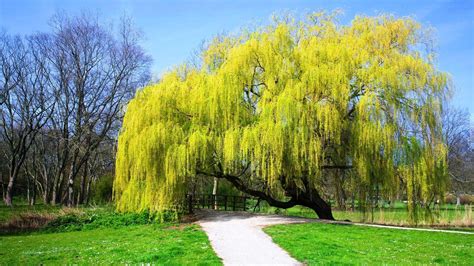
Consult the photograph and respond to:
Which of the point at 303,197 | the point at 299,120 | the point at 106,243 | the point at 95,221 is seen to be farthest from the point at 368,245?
the point at 95,221

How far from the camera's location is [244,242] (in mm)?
11953

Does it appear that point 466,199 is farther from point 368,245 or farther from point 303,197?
point 368,245

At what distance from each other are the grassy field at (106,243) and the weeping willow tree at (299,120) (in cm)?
168

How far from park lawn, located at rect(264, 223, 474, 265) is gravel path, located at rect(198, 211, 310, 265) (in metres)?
0.38

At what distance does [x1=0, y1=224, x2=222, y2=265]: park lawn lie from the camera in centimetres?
944

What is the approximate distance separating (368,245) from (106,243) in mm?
7816

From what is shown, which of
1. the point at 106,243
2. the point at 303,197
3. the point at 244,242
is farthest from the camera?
the point at 303,197

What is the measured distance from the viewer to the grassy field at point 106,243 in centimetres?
970

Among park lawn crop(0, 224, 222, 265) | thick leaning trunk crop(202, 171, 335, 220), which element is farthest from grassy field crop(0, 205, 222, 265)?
thick leaning trunk crop(202, 171, 335, 220)

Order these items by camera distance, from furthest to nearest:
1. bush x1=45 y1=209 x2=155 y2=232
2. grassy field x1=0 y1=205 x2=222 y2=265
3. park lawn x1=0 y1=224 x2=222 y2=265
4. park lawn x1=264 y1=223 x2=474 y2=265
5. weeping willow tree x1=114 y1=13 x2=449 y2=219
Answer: bush x1=45 y1=209 x2=155 y2=232 → weeping willow tree x1=114 y1=13 x2=449 y2=219 → grassy field x1=0 y1=205 x2=222 y2=265 → park lawn x1=0 y1=224 x2=222 y2=265 → park lawn x1=264 y1=223 x2=474 y2=265

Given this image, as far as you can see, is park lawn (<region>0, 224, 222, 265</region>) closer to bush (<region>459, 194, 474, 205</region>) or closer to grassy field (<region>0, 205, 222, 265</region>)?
grassy field (<region>0, 205, 222, 265</region>)

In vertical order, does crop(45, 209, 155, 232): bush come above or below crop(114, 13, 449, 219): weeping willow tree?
below

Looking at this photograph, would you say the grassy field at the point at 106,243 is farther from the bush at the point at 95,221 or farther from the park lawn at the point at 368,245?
the park lawn at the point at 368,245

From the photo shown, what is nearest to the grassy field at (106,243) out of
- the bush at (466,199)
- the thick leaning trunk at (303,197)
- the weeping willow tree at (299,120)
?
the weeping willow tree at (299,120)
